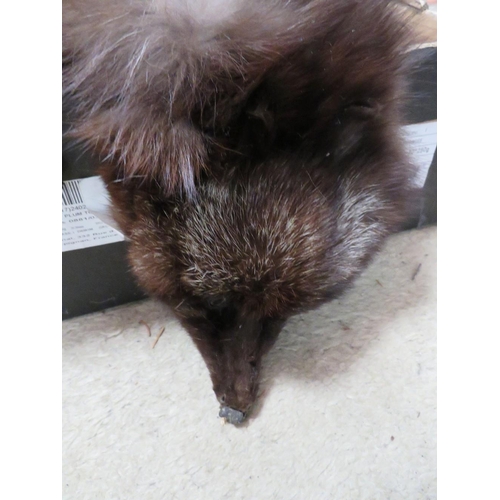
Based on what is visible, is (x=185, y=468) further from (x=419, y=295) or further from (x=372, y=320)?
(x=419, y=295)

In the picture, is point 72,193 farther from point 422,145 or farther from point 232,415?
point 422,145

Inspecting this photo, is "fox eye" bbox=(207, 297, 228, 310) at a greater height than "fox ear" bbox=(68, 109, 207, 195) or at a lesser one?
lesser

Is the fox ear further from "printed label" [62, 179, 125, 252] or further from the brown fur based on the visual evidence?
"printed label" [62, 179, 125, 252]

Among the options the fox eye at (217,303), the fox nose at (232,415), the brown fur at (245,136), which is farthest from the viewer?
the fox nose at (232,415)

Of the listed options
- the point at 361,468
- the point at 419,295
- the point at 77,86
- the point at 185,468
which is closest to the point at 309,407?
the point at 361,468

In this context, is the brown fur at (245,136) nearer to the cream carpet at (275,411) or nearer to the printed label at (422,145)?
the printed label at (422,145)

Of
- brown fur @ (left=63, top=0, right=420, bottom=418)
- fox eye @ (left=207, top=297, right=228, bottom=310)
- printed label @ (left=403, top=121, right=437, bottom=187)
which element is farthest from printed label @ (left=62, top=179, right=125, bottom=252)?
printed label @ (left=403, top=121, right=437, bottom=187)

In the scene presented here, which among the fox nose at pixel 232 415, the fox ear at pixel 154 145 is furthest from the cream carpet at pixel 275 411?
the fox ear at pixel 154 145

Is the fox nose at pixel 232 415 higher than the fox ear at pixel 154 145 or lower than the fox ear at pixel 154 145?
lower

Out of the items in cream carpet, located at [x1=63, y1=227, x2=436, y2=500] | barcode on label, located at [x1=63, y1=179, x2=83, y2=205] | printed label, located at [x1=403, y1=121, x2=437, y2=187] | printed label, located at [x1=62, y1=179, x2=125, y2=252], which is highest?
printed label, located at [x1=403, y1=121, x2=437, y2=187]
